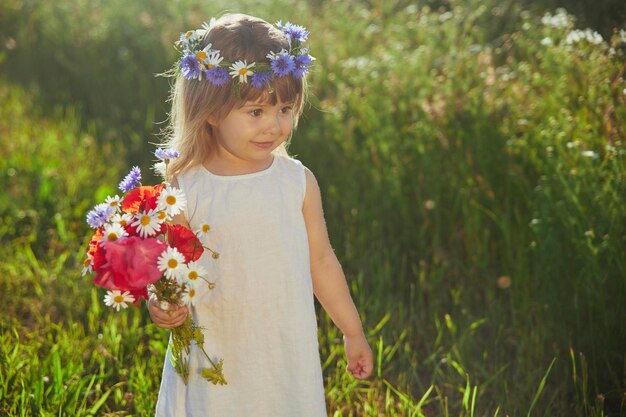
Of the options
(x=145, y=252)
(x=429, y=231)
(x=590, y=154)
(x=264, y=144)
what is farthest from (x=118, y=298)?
(x=429, y=231)

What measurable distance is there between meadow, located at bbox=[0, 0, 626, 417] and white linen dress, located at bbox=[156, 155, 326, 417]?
2.09ft

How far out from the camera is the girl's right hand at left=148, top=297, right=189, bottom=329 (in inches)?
78.7

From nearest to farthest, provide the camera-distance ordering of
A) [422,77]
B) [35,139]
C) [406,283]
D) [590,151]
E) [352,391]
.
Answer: [352,391] < [590,151] < [406,283] < [422,77] < [35,139]

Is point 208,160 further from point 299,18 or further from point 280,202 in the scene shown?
point 299,18

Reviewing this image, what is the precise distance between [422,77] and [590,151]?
153 cm

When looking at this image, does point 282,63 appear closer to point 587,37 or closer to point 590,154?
point 590,154

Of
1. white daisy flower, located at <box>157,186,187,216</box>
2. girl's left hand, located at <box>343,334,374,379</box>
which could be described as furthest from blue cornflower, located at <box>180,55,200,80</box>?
girl's left hand, located at <box>343,334,374,379</box>

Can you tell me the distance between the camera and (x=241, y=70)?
2156 mm

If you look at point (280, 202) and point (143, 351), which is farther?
point (143, 351)

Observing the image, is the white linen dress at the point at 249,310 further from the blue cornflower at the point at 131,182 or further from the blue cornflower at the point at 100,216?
the blue cornflower at the point at 100,216

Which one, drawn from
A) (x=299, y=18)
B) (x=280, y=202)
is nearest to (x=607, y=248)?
(x=280, y=202)

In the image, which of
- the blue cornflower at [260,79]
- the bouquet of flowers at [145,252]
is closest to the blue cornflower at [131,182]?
the bouquet of flowers at [145,252]

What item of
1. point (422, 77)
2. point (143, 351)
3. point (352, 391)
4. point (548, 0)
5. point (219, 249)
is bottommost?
point (352, 391)

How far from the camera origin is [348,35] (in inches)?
242
